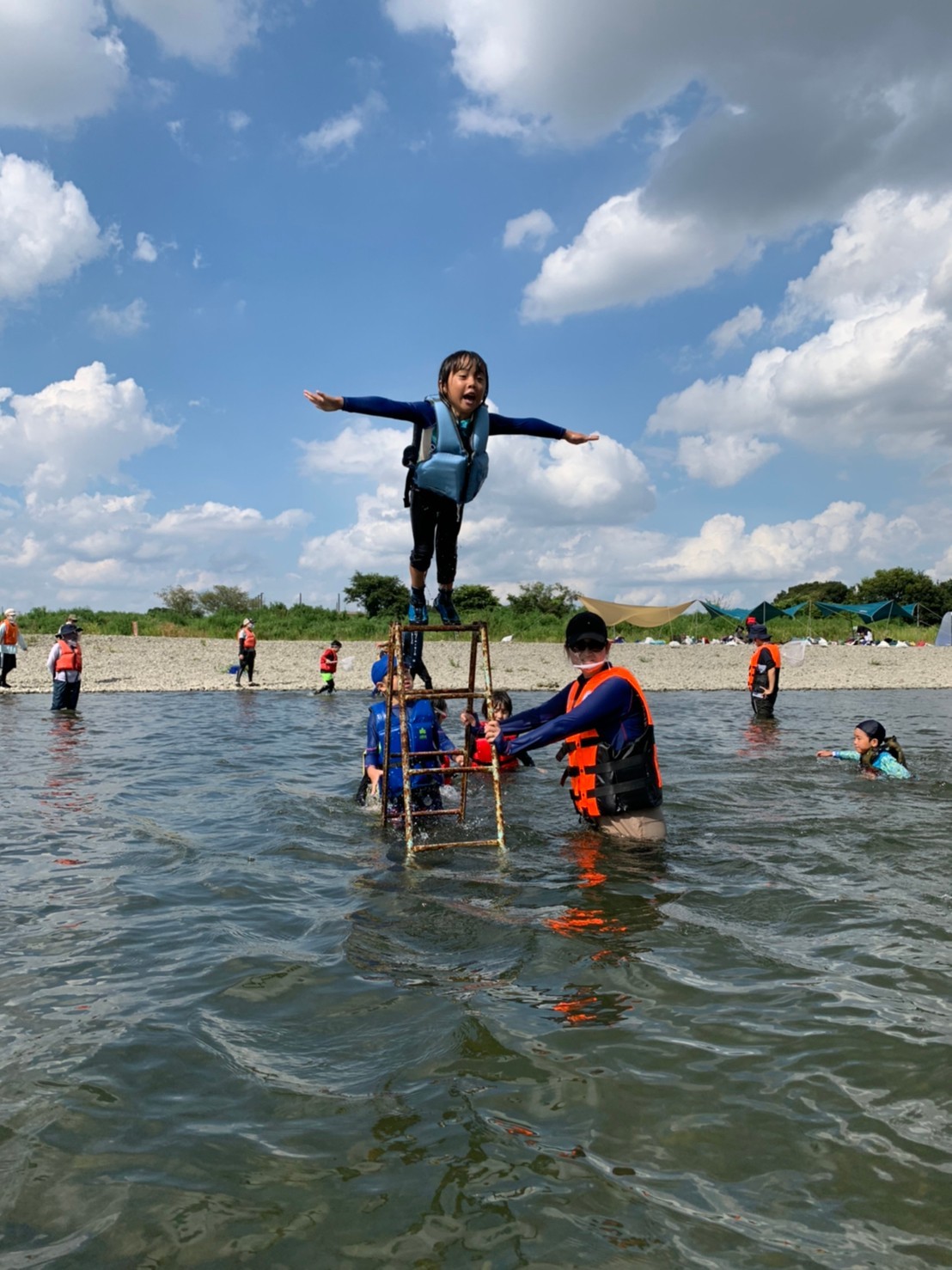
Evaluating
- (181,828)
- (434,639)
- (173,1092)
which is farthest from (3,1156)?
(434,639)

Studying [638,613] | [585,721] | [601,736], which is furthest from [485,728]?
[638,613]

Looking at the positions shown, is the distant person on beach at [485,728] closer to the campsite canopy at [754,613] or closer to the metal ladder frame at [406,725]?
the metal ladder frame at [406,725]

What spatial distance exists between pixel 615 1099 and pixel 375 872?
4.10 m

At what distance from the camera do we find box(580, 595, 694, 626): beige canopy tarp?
2343 inches

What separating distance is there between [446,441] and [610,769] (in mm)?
2959

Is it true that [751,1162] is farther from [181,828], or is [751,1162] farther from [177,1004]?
[181,828]

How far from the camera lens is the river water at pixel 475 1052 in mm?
2844

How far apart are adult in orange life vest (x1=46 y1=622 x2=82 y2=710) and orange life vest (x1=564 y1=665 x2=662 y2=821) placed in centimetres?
1737

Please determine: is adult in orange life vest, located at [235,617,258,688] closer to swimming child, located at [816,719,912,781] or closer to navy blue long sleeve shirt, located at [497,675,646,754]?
swimming child, located at [816,719,912,781]

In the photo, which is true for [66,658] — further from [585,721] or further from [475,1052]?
[475,1052]

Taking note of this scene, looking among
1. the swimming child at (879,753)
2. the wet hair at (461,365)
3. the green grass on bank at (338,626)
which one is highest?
the wet hair at (461,365)

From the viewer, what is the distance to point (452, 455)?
635 cm

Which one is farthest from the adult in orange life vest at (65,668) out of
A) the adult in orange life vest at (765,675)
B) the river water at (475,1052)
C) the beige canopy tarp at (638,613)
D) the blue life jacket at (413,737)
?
the beige canopy tarp at (638,613)

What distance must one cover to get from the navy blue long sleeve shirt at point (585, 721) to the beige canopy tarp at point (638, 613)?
52203 mm
